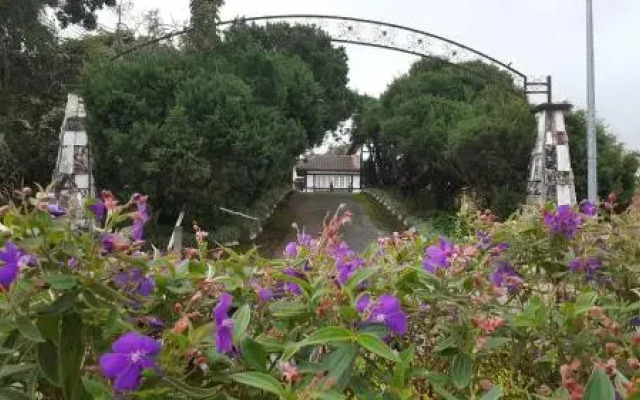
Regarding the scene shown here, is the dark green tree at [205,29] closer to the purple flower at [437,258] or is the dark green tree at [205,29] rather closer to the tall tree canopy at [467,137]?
the tall tree canopy at [467,137]

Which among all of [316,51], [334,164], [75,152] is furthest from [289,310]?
[334,164]

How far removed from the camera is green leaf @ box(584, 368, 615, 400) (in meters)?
0.95

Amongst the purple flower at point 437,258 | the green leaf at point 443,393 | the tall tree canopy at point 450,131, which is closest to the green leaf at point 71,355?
the green leaf at point 443,393

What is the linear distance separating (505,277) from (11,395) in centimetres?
123

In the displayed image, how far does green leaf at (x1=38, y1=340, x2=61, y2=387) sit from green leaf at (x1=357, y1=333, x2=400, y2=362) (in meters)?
0.49

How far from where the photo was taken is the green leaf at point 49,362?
115 cm

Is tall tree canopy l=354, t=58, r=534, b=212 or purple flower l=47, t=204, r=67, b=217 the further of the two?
tall tree canopy l=354, t=58, r=534, b=212

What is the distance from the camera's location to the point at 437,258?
1.64 metres

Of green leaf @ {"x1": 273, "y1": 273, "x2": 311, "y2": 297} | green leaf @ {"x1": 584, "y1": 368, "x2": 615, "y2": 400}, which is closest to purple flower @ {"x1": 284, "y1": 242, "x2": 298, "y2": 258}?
green leaf @ {"x1": 273, "y1": 273, "x2": 311, "y2": 297}

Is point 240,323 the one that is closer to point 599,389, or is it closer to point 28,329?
point 28,329

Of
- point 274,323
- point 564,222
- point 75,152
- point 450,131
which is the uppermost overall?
point 450,131

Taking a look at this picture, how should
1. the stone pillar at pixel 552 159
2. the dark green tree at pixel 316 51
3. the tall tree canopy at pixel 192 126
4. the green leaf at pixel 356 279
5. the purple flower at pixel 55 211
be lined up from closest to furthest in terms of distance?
the purple flower at pixel 55 211 → the green leaf at pixel 356 279 → the tall tree canopy at pixel 192 126 → the stone pillar at pixel 552 159 → the dark green tree at pixel 316 51

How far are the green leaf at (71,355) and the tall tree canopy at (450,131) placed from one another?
15315 mm

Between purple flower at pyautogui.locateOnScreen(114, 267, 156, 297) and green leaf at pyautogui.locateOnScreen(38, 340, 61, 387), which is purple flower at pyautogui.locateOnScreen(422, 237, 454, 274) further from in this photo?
green leaf at pyautogui.locateOnScreen(38, 340, 61, 387)
